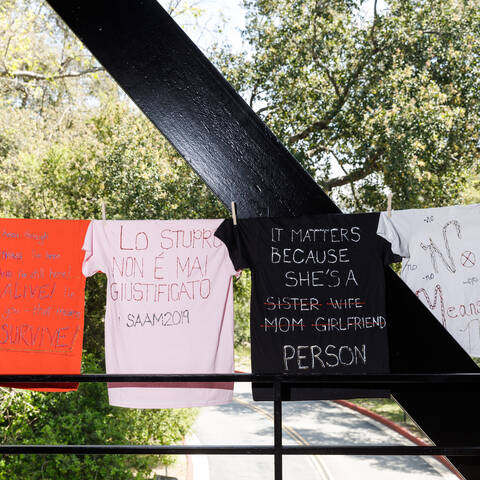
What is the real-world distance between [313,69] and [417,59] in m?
1.59

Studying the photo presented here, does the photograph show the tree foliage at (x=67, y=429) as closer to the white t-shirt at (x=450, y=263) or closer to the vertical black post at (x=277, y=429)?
the vertical black post at (x=277, y=429)

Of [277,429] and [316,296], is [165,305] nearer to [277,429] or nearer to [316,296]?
[316,296]

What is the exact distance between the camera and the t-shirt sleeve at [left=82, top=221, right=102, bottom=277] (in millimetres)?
2580

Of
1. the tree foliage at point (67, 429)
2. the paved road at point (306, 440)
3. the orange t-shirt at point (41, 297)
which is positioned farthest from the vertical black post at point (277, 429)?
the paved road at point (306, 440)

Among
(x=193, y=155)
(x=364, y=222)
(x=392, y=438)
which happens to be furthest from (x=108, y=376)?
(x=392, y=438)

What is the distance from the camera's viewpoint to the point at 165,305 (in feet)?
8.35

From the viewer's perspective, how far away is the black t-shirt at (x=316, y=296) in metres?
2.35

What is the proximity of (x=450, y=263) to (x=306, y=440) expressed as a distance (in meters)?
7.62

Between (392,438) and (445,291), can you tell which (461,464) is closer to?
(445,291)

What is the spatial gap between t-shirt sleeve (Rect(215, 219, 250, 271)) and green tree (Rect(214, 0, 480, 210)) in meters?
4.92

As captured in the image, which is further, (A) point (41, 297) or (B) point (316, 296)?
(A) point (41, 297)

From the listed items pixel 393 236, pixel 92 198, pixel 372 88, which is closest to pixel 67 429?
pixel 92 198

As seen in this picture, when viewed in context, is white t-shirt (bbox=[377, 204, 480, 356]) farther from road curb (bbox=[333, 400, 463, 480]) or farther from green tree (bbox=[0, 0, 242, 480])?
road curb (bbox=[333, 400, 463, 480])

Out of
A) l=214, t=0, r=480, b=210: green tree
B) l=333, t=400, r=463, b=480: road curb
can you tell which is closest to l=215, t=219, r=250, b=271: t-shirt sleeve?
l=214, t=0, r=480, b=210: green tree
